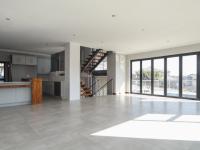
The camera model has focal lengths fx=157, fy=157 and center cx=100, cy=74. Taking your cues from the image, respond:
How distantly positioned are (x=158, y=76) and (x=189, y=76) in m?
1.71

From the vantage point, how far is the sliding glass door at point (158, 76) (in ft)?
30.0

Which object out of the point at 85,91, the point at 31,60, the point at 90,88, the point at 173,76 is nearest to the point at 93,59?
the point at 90,88

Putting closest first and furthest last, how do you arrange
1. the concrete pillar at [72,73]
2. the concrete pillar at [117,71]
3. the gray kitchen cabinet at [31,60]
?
the concrete pillar at [72,73] < the gray kitchen cabinet at [31,60] < the concrete pillar at [117,71]

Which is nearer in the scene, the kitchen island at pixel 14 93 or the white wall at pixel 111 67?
the kitchen island at pixel 14 93

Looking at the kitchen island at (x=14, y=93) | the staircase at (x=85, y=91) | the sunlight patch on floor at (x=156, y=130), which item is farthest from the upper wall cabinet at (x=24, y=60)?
the sunlight patch on floor at (x=156, y=130)

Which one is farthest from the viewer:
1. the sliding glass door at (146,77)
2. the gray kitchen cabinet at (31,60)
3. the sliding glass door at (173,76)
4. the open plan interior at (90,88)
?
the gray kitchen cabinet at (31,60)

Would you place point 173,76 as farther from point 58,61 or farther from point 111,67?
point 58,61

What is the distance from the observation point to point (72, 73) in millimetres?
7387

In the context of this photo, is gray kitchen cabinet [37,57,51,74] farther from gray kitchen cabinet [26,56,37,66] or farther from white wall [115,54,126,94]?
white wall [115,54,126,94]

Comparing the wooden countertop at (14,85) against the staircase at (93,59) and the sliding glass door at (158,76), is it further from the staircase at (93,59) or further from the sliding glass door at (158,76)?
the sliding glass door at (158,76)

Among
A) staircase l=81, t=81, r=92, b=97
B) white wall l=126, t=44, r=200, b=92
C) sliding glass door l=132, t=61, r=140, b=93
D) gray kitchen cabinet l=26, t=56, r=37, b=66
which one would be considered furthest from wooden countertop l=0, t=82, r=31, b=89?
sliding glass door l=132, t=61, r=140, b=93

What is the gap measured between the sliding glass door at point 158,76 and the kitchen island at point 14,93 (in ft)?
22.9

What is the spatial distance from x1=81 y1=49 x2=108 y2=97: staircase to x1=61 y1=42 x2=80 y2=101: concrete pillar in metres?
1.66

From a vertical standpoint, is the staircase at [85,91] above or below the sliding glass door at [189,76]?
below
